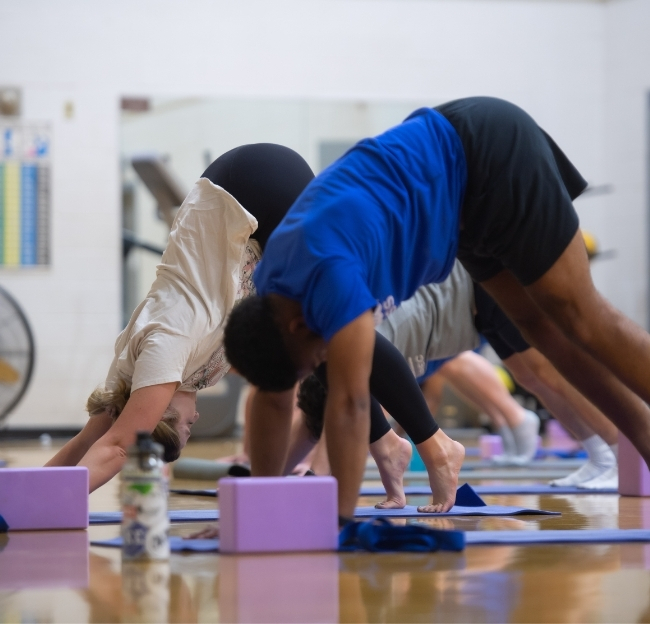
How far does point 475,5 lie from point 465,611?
7513 mm

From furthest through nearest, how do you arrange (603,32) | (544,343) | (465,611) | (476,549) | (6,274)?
1. (603,32)
2. (6,274)
3. (544,343)
4. (476,549)
5. (465,611)

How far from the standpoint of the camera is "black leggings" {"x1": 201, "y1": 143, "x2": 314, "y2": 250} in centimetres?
247

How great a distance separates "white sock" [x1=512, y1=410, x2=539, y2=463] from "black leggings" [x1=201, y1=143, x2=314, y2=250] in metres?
2.31

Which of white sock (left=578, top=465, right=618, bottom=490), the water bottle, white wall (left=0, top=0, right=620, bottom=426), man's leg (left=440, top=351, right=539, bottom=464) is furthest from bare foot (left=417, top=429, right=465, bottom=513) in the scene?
white wall (left=0, top=0, right=620, bottom=426)

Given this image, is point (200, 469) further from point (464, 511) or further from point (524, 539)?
point (524, 539)

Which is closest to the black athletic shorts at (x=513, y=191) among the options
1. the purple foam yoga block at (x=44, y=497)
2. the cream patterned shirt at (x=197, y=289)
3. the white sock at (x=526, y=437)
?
the cream patterned shirt at (x=197, y=289)

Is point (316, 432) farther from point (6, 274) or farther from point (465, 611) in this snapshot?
point (6, 274)

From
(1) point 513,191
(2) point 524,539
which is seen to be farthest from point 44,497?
(1) point 513,191

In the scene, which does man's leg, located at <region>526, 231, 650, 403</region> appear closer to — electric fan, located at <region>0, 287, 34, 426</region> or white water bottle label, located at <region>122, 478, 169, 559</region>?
white water bottle label, located at <region>122, 478, 169, 559</region>

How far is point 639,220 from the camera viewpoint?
7.98 meters

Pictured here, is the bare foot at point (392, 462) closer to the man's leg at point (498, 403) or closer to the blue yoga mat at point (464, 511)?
the blue yoga mat at point (464, 511)

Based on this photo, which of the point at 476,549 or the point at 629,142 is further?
the point at 629,142

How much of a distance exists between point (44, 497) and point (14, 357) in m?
3.72

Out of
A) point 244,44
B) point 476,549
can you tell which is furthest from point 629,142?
point 476,549
